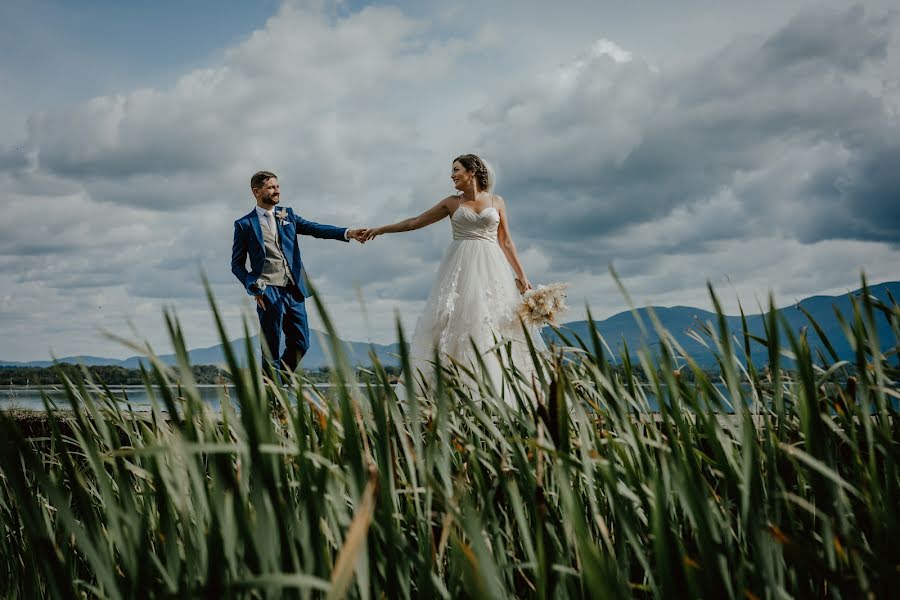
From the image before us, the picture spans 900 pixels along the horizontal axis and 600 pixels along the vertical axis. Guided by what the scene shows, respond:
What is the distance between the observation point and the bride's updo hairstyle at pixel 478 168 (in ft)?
22.7

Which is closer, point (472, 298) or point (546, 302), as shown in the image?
point (546, 302)

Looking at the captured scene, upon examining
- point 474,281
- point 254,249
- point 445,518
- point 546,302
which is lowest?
point 445,518

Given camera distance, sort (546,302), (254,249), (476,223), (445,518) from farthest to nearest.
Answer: (254,249)
(476,223)
(546,302)
(445,518)

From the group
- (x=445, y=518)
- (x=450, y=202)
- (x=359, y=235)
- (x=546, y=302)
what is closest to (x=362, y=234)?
(x=359, y=235)

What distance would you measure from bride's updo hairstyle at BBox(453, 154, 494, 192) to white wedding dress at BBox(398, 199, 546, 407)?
32cm

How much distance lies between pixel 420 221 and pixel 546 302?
9.68 ft

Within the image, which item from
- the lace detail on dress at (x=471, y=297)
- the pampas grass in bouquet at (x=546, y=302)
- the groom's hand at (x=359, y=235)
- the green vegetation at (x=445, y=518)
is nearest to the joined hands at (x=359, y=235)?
the groom's hand at (x=359, y=235)

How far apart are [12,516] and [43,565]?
127 cm

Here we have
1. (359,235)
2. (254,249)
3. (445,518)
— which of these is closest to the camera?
(445,518)

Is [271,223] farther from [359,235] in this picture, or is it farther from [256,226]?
[359,235]

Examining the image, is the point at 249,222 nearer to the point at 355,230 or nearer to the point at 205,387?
the point at 355,230

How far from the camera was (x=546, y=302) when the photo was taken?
480cm

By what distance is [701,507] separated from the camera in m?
1.01

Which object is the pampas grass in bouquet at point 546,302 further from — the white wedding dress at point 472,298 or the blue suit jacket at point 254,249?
the blue suit jacket at point 254,249
